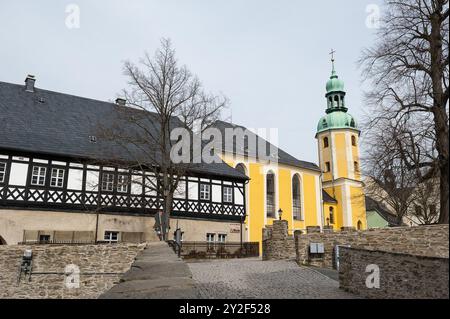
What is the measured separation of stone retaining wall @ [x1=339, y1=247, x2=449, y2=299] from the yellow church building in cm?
1844

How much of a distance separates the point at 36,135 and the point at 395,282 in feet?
64.2

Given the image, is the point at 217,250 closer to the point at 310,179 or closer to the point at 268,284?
the point at 268,284

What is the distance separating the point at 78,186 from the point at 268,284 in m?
13.8

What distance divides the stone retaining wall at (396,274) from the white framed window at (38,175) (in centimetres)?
1574

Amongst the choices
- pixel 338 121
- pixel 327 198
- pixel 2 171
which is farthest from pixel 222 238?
pixel 338 121

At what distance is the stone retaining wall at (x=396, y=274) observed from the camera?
6625 millimetres

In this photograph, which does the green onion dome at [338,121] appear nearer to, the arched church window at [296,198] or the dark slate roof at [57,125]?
the arched church window at [296,198]

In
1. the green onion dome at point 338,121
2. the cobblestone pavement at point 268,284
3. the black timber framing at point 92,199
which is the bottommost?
the cobblestone pavement at point 268,284

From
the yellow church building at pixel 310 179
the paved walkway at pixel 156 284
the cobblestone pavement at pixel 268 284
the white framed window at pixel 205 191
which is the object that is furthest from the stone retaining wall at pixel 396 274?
the yellow church building at pixel 310 179

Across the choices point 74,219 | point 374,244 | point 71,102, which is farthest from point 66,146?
point 374,244

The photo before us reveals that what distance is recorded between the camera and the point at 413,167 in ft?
47.5

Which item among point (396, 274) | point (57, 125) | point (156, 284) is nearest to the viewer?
point (156, 284)

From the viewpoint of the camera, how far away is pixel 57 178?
2130 cm
